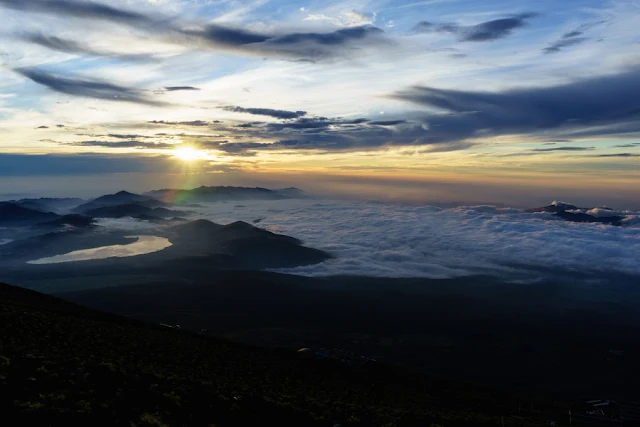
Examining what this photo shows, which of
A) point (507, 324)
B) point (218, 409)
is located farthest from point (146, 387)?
point (507, 324)

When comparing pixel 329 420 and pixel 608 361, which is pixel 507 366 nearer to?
pixel 608 361

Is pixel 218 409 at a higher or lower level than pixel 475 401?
higher

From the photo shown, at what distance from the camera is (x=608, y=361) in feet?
472

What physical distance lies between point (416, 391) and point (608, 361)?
127359 mm

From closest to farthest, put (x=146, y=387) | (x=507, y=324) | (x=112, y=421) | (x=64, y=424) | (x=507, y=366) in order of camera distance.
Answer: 1. (x=64, y=424)
2. (x=112, y=421)
3. (x=146, y=387)
4. (x=507, y=366)
5. (x=507, y=324)

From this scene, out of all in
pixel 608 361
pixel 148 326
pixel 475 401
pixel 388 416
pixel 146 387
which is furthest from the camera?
pixel 608 361

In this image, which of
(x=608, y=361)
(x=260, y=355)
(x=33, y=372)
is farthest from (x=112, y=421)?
(x=608, y=361)

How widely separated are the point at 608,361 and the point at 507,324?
4845cm

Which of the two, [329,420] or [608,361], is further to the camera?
[608,361]

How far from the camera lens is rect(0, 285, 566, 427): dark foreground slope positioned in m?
18.8

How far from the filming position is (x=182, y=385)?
25953mm

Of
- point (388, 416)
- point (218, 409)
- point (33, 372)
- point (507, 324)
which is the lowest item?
point (507, 324)

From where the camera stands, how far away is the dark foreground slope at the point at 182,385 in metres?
18.8

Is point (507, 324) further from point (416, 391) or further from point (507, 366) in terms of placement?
point (416, 391)
